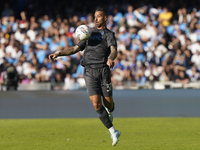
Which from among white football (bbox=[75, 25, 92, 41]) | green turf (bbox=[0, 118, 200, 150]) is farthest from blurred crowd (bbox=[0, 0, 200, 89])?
white football (bbox=[75, 25, 92, 41])

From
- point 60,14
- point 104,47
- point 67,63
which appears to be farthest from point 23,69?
point 104,47

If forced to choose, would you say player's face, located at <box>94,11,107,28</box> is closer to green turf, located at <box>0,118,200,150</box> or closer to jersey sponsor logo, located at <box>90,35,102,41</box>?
jersey sponsor logo, located at <box>90,35,102,41</box>

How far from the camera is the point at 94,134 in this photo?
6.78 metres

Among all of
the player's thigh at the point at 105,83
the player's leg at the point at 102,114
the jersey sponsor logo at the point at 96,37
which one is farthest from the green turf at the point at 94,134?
the jersey sponsor logo at the point at 96,37

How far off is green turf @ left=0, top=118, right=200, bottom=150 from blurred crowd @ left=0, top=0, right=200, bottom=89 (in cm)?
258

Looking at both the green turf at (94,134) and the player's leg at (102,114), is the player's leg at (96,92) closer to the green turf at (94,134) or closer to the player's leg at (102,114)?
the player's leg at (102,114)

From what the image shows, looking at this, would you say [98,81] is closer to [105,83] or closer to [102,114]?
[105,83]

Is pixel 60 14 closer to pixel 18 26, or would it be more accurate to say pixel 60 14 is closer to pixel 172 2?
pixel 18 26

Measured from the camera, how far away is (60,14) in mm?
15211

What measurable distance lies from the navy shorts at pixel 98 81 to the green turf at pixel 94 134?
0.90 meters

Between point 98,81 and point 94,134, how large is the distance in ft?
6.35

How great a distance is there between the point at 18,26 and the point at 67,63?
3182 millimetres

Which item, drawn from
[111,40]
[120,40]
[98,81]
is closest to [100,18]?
[111,40]

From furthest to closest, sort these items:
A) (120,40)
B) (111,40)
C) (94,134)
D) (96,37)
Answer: (120,40), (94,134), (96,37), (111,40)
